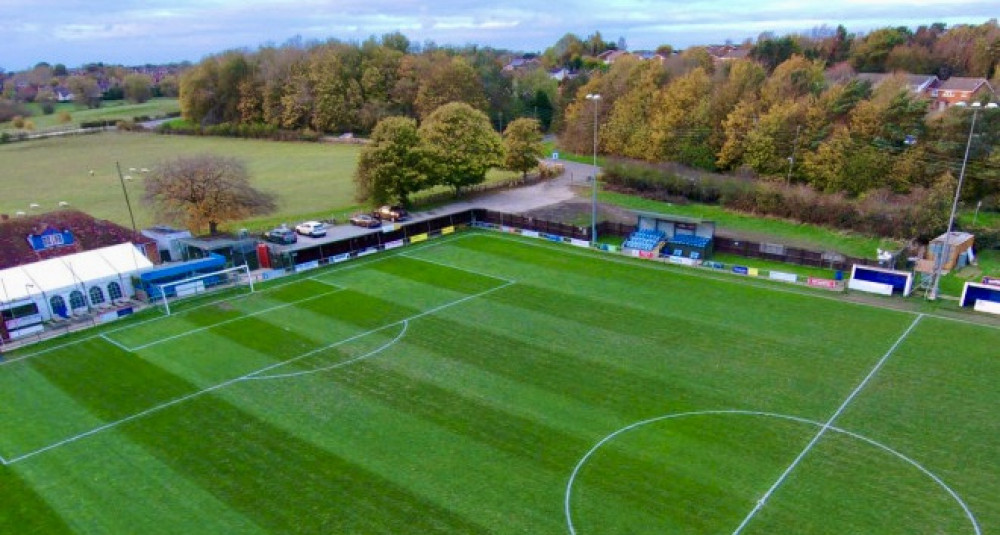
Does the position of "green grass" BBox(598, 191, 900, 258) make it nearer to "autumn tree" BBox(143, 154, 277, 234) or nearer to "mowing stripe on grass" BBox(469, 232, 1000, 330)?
"mowing stripe on grass" BBox(469, 232, 1000, 330)

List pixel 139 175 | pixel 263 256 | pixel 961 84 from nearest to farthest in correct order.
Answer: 1. pixel 263 256
2. pixel 139 175
3. pixel 961 84

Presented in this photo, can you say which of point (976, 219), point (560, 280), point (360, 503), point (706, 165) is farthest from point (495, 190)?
point (360, 503)

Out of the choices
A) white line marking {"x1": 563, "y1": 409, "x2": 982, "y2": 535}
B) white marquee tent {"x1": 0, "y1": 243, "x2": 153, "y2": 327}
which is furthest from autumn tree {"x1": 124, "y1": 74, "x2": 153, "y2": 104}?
white line marking {"x1": 563, "y1": 409, "x2": 982, "y2": 535}

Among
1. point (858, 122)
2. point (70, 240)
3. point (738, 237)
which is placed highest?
point (858, 122)

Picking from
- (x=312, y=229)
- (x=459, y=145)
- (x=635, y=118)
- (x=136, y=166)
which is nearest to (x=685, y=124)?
(x=635, y=118)

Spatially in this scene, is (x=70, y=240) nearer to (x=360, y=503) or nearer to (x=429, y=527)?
(x=360, y=503)

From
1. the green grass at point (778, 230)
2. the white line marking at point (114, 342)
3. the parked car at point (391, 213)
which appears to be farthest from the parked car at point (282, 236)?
the green grass at point (778, 230)

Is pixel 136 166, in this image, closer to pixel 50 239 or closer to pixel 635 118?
pixel 50 239

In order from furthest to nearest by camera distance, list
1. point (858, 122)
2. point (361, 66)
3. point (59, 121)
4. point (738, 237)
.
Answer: point (59, 121) → point (361, 66) → point (858, 122) → point (738, 237)

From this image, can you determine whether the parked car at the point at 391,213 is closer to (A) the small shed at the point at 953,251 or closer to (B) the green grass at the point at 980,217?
(A) the small shed at the point at 953,251
